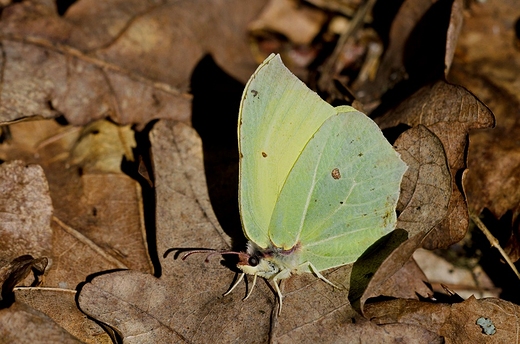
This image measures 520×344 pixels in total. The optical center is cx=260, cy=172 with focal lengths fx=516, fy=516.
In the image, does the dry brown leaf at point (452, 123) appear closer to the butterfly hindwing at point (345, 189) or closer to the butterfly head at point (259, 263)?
the butterfly hindwing at point (345, 189)

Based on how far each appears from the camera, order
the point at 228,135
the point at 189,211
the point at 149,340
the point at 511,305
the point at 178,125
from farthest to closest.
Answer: the point at 228,135 < the point at 178,125 < the point at 189,211 < the point at 511,305 < the point at 149,340

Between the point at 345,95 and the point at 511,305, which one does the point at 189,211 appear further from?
the point at 511,305

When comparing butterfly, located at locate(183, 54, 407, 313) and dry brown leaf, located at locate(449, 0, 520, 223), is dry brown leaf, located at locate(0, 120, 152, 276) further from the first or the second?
dry brown leaf, located at locate(449, 0, 520, 223)

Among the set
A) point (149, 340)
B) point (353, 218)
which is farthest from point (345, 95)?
point (149, 340)

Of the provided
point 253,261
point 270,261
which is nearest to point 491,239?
point 270,261

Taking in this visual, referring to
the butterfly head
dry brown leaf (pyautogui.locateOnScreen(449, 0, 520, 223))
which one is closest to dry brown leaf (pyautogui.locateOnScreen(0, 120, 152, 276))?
the butterfly head

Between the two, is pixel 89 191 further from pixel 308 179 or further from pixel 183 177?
pixel 308 179

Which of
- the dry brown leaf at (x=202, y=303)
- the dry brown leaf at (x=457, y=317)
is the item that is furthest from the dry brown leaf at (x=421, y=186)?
the dry brown leaf at (x=202, y=303)
